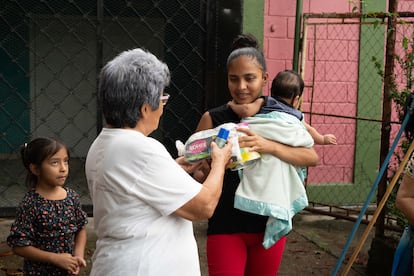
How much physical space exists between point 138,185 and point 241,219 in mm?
862

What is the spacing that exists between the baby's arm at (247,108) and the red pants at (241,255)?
0.58m

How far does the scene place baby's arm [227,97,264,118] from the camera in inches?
110

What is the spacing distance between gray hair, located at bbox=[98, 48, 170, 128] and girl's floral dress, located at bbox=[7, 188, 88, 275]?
3.33ft

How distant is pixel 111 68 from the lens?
2.19 m

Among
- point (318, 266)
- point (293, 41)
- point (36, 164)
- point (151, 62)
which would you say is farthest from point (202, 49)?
point (151, 62)

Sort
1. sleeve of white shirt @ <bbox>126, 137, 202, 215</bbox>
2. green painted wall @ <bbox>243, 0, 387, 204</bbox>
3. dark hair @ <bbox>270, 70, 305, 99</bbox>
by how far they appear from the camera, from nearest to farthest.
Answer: sleeve of white shirt @ <bbox>126, 137, 202, 215</bbox>
dark hair @ <bbox>270, 70, 305, 99</bbox>
green painted wall @ <bbox>243, 0, 387, 204</bbox>

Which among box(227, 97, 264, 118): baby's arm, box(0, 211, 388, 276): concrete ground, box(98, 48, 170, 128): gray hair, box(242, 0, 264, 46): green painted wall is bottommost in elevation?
box(0, 211, 388, 276): concrete ground

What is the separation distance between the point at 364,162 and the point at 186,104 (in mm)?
2386

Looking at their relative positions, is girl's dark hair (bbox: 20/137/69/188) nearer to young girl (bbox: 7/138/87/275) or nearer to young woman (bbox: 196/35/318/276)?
young girl (bbox: 7/138/87/275)

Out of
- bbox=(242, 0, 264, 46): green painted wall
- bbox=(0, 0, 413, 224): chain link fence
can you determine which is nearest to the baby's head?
bbox=(0, 0, 413, 224): chain link fence

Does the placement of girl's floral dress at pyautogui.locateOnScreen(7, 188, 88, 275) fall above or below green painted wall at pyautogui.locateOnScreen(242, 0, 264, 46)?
below

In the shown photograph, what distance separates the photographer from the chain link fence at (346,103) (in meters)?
6.81

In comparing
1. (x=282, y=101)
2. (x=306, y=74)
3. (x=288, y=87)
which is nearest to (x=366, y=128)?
(x=306, y=74)

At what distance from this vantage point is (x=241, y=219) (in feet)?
9.22
